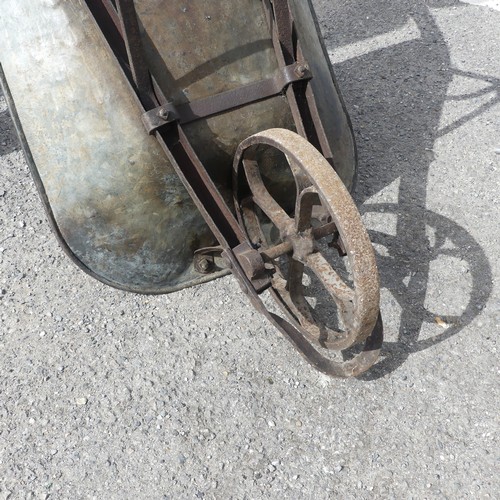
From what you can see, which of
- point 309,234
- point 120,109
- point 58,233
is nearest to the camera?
point 309,234

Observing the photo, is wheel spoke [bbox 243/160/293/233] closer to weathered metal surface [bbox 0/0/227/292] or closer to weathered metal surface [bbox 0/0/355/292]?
weathered metal surface [bbox 0/0/355/292]

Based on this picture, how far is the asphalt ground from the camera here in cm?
206

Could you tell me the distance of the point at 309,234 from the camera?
6.70 feet

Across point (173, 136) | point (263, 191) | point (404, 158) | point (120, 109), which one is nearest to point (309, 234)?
point (263, 191)

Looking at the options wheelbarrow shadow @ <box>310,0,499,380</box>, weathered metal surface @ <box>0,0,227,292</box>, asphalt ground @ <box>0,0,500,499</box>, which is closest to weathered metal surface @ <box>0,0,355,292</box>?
weathered metal surface @ <box>0,0,227,292</box>

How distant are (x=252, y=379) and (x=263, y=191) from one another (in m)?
0.72

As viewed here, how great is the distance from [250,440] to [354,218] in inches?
35.5

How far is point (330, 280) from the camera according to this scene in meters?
1.97

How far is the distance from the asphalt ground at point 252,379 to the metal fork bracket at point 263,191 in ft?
0.91

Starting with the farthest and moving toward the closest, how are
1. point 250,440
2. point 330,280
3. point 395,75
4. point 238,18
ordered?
point 395,75 → point 238,18 → point 250,440 → point 330,280

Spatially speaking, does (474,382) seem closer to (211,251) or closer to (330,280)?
(330,280)

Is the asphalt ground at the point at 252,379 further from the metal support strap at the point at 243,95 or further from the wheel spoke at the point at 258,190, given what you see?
the metal support strap at the point at 243,95

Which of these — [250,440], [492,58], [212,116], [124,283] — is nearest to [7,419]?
[124,283]

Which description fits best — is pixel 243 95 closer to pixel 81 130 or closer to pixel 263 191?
pixel 263 191
